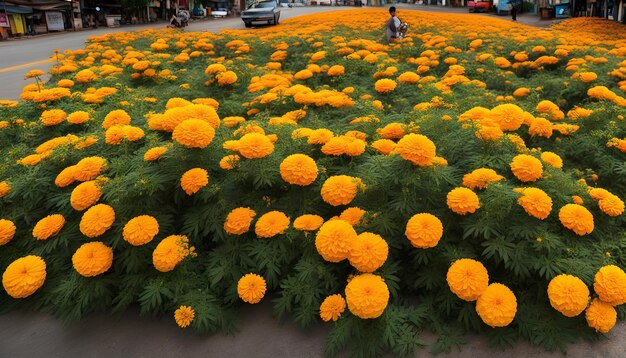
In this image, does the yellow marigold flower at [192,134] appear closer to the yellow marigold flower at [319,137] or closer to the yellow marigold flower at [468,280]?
the yellow marigold flower at [319,137]

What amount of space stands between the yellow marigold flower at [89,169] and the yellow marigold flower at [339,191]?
164cm

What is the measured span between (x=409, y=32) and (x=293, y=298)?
32.8ft

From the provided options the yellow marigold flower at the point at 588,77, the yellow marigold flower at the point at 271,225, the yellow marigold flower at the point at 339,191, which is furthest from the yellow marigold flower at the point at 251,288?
the yellow marigold flower at the point at 588,77

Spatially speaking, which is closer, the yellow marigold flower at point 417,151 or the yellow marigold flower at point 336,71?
the yellow marigold flower at point 417,151

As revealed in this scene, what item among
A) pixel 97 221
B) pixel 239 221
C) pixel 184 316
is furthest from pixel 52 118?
pixel 184 316

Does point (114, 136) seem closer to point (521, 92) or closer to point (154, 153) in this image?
point (154, 153)

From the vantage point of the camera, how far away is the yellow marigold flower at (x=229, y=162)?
2711 mm

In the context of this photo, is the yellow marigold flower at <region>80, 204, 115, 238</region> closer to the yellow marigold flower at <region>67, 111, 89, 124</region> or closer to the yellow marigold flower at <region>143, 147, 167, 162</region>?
the yellow marigold flower at <region>143, 147, 167, 162</region>

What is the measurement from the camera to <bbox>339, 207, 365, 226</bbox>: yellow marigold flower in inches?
99.4

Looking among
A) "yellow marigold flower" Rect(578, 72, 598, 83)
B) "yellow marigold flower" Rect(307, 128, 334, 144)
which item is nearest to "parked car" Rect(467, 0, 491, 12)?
"yellow marigold flower" Rect(578, 72, 598, 83)

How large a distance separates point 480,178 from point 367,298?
1.11m

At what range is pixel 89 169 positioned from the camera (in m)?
2.83

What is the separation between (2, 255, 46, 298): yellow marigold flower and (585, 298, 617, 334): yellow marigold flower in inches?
127

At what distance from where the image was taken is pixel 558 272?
2.22 metres
